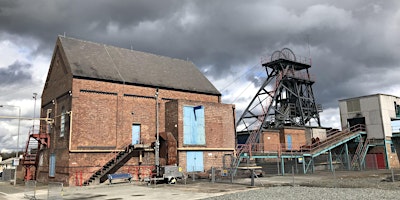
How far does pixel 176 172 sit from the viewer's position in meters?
23.6

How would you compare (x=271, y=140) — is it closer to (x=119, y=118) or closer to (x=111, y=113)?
(x=119, y=118)

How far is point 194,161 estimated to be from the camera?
94.1 feet

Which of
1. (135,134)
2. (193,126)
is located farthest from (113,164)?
(193,126)

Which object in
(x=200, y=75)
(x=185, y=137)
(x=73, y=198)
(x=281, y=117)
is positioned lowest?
(x=73, y=198)

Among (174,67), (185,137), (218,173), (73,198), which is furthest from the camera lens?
(174,67)

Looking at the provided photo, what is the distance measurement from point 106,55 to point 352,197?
24684 millimetres

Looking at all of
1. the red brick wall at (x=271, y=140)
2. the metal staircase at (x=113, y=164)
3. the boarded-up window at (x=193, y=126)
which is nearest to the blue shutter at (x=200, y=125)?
the boarded-up window at (x=193, y=126)

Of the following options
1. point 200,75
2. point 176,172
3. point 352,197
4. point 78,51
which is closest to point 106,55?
point 78,51

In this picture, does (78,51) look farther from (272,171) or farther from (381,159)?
(381,159)

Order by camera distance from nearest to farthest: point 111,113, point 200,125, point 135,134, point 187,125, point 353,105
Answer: point 111,113, point 135,134, point 187,125, point 200,125, point 353,105

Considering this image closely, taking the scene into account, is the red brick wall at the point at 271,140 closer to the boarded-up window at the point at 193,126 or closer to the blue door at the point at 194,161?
the boarded-up window at the point at 193,126

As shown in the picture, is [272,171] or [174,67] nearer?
[272,171]

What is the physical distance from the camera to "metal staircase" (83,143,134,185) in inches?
965

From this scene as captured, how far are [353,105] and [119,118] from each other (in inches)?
1044
